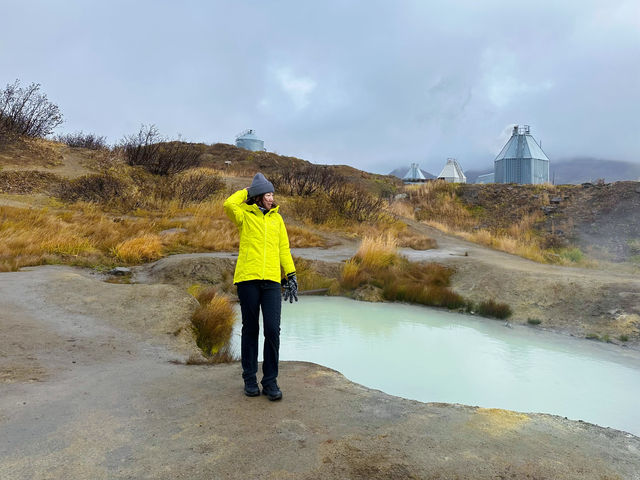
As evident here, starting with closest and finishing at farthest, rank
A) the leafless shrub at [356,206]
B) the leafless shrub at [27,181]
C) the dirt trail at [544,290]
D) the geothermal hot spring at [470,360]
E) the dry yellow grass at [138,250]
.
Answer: the geothermal hot spring at [470,360], the dirt trail at [544,290], the dry yellow grass at [138,250], the leafless shrub at [27,181], the leafless shrub at [356,206]

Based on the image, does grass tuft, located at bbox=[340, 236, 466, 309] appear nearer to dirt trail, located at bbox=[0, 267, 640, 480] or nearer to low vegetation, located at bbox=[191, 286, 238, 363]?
low vegetation, located at bbox=[191, 286, 238, 363]

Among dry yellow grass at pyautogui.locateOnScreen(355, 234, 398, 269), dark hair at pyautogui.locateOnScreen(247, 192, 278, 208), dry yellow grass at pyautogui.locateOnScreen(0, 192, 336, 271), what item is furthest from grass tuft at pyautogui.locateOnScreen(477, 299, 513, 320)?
dry yellow grass at pyautogui.locateOnScreen(0, 192, 336, 271)

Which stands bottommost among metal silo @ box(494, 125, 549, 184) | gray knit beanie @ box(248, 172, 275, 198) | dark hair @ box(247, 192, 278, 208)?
dark hair @ box(247, 192, 278, 208)

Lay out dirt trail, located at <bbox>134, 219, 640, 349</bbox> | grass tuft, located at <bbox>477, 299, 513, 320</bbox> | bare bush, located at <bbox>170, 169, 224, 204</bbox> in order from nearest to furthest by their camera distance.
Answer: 1. dirt trail, located at <bbox>134, 219, 640, 349</bbox>
2. grass tuft, located at <bbox>477, 299, 513, 320</bbox>
3. bare bush, located at <bbox>170, 169, 224, 204</bbox>

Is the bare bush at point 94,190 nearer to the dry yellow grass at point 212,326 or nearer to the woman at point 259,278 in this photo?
the dry yellow grass at point 212,326

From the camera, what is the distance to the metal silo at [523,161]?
98.2 feet

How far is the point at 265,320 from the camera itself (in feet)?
11.6

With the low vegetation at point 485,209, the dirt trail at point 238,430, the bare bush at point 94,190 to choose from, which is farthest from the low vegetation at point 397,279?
the bare bush at point 94,190

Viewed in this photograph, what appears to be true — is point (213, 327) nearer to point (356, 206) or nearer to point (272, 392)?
point (272, 392)

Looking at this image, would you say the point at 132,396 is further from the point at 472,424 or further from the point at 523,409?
the point at 523,409

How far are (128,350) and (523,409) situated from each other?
12.6ft

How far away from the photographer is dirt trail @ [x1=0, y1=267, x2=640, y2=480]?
2.38 meters

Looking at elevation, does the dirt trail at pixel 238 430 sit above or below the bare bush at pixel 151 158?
below

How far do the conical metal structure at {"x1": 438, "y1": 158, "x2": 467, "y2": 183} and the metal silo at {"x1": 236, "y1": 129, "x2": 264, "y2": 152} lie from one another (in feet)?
50.0
